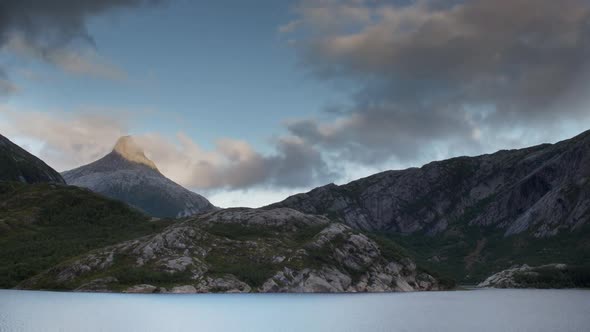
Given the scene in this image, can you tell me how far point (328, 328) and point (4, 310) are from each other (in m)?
74.6

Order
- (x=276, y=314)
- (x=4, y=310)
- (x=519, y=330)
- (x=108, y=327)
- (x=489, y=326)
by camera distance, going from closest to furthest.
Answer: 1. (x=108, y=327)
2. (x=519, y=330)
3. (x=489, y=326)
4. (x=4, y=310)
5. (x=276, y=314)

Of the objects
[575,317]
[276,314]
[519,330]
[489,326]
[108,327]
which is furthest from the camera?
[276,314]

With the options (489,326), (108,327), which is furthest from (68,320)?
(489,326)

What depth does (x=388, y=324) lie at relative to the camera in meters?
107

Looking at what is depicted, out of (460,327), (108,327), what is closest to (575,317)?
(460,327)

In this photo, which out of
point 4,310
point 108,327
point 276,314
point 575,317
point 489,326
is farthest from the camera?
point 276,314

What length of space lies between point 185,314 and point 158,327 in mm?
30694

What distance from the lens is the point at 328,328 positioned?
102m

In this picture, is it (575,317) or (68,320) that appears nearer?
(68,320)

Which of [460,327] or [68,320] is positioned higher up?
[68,320]

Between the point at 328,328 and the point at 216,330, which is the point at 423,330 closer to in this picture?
the point at 328,328

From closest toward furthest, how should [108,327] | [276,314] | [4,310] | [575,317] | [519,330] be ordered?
[108,327] < [519,330] < [4,310] < [575,317] < [276,314]

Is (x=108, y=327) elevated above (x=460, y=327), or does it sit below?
above

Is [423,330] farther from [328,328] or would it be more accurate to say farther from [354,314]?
[354,314]
